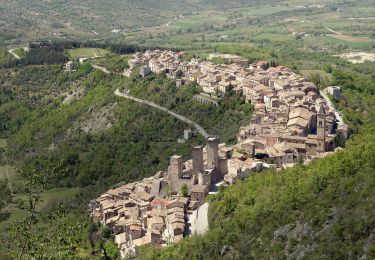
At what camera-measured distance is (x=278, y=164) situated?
1412 inches

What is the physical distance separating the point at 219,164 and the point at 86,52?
5205cm

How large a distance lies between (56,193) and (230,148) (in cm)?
1553

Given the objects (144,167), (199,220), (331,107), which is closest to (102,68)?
(144,167)

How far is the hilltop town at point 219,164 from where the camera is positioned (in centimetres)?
3262

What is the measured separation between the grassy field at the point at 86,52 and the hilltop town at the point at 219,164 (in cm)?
3593

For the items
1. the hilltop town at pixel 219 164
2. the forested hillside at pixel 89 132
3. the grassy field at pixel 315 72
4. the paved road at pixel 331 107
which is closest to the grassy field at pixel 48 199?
the forested hillside at pixel 89 132

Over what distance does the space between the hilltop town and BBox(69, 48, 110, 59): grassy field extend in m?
35.9

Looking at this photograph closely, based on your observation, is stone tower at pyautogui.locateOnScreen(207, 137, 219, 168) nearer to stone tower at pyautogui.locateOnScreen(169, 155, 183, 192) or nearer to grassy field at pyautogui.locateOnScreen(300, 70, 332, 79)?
stone tower at pyautogui.locateOnScreen(169, 155, 183, 192)

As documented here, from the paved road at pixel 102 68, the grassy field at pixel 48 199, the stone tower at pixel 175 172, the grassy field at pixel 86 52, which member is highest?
the grassy field at pixel 86 52

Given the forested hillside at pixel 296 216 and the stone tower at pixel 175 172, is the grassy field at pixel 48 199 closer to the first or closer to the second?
the stone tower at pixel 175 172

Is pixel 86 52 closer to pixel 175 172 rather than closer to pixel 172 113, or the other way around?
pixel 172 113

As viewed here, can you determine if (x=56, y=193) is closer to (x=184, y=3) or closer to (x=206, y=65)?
(x=206, y=65)

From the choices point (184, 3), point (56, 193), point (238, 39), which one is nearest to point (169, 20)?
point (184, 3)

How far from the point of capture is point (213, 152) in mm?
35094
